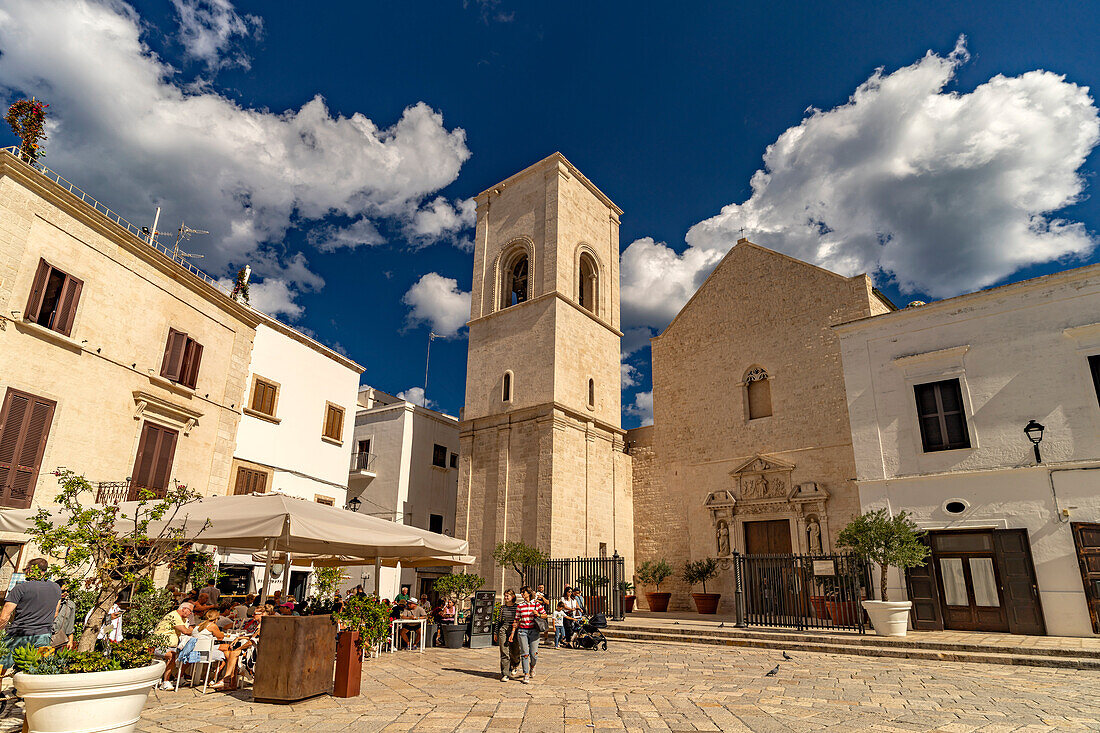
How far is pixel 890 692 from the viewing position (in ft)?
25.6

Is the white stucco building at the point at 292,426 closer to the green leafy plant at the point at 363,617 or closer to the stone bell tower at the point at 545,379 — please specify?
the stone bell tower at the point at 545,379

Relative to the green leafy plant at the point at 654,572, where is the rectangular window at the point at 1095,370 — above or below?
above

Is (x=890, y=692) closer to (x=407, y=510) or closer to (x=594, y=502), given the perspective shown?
(x=594, y=502)

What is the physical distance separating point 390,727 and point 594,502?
53.6 feet

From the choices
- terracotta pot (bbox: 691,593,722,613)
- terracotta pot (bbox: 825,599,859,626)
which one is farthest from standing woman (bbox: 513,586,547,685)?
terracotta pot (bbox: 691,593,722,613)

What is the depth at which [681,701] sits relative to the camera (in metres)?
7.41

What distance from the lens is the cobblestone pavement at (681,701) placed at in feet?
20.3

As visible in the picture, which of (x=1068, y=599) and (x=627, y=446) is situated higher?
(x=627, y=446)

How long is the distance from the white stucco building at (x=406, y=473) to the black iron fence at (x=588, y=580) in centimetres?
637

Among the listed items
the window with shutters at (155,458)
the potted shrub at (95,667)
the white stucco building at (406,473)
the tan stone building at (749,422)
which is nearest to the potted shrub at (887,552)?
the tan stone building at (749,422)

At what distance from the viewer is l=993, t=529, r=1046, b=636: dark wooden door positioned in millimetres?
12305

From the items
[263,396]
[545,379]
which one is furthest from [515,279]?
[263,396]

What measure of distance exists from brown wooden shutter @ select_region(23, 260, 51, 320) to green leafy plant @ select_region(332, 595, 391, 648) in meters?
8.34

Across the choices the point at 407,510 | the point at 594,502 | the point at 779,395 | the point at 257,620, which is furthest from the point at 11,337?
the point at 779,395
